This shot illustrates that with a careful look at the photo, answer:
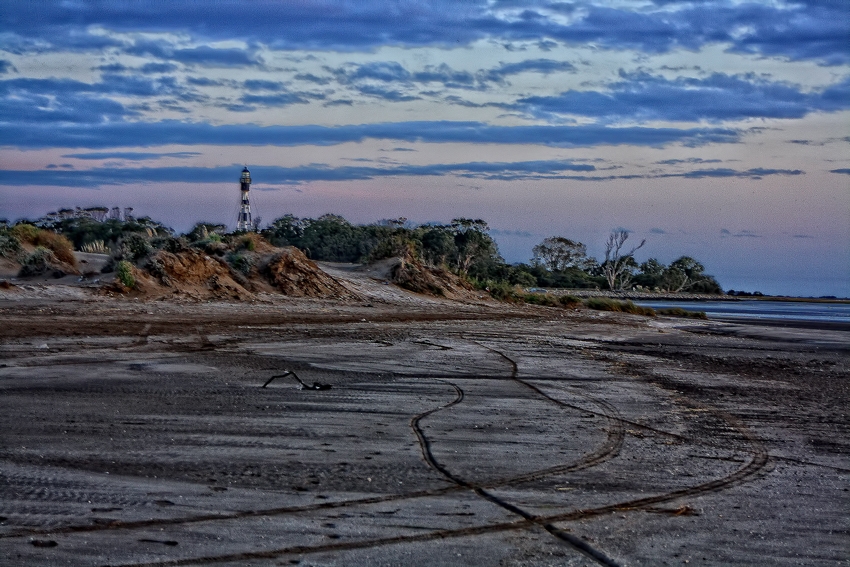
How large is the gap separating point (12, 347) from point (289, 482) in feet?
27.4

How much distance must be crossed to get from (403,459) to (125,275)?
1680cm

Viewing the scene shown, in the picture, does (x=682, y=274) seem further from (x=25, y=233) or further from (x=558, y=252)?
(x=25, y=233)

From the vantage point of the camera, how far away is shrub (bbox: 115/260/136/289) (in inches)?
852

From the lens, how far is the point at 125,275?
21.7 meters

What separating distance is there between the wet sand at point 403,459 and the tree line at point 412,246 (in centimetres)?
1494

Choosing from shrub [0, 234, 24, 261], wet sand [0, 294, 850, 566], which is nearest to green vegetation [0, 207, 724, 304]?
shrub [0, 234, 24, 261]

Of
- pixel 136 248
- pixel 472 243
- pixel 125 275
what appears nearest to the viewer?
pixel 125 275

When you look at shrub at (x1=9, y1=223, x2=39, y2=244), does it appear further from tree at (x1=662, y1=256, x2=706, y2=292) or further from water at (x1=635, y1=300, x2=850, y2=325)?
tree at (x1=662, y1=256, x2=706, y2=292)

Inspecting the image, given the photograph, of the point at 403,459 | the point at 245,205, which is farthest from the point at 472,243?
the point at 403,459

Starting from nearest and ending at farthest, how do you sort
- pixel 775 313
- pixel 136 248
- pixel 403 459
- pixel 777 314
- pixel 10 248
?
pixel 403 459 < pixel 10 248 < pixel 136 248 < pixel 777 314 < pixel 775 313

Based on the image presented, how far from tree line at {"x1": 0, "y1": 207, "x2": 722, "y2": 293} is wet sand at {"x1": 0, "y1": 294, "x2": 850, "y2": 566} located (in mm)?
14938

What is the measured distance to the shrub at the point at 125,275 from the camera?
71.0 ft

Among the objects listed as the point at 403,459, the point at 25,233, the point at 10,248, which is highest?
the point at 25,233

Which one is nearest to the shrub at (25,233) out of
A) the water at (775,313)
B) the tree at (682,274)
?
the water at (775,313)
